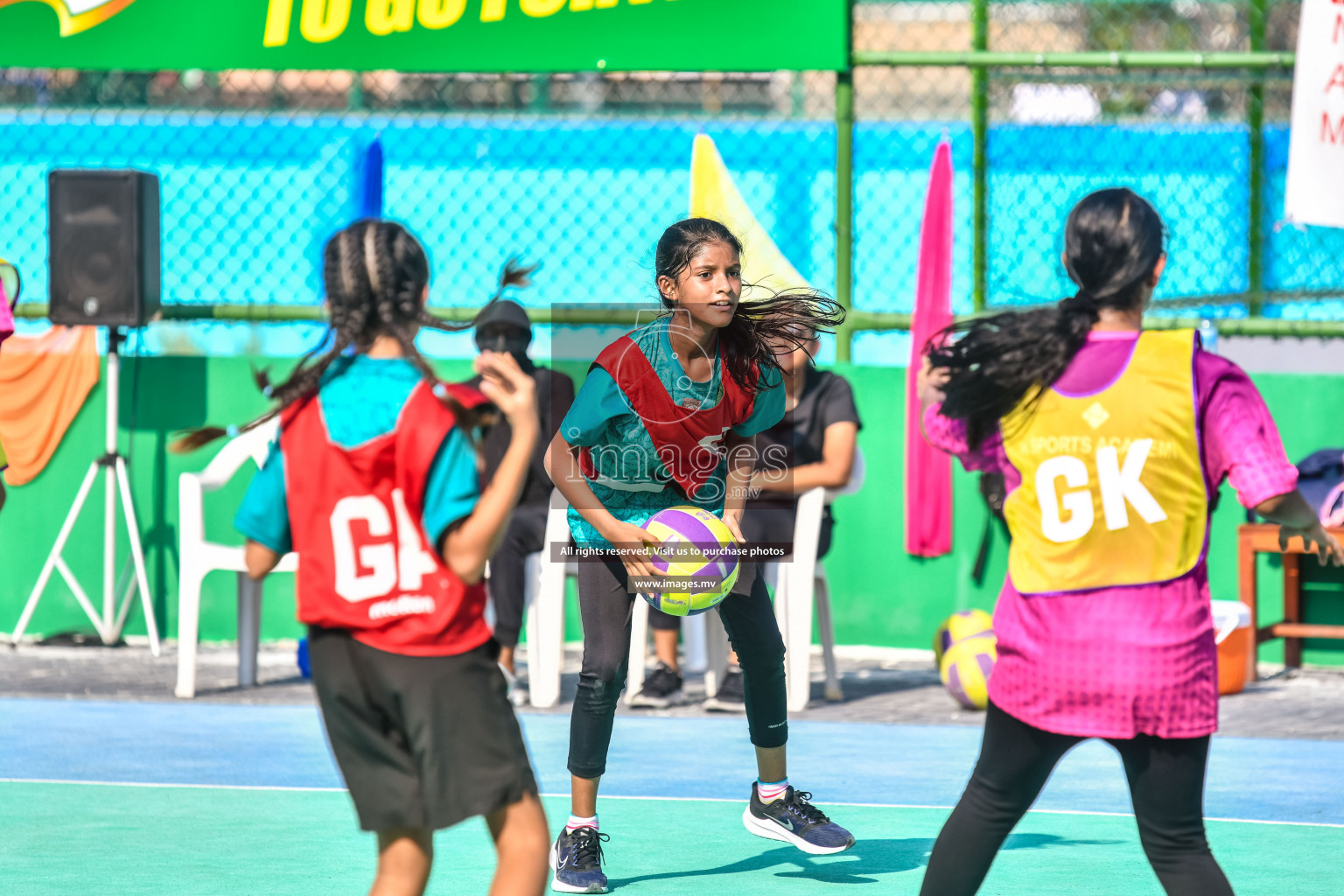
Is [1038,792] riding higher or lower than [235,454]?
lower

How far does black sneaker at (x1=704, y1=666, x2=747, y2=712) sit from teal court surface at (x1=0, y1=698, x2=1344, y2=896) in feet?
0.61

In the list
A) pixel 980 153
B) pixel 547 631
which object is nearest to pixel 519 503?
pixel 547 631

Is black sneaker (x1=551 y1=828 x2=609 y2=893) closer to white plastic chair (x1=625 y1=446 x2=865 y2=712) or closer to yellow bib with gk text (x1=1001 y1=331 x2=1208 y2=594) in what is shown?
yellow bib with gk text (x1=1001 y1=331 x2=1208 y2=594)

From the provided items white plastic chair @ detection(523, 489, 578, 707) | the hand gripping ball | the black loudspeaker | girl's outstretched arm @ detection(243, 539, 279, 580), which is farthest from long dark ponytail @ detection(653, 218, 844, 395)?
the black loudspeaker

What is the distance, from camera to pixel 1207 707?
3.39m

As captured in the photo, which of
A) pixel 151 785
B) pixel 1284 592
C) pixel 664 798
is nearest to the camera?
pixel 664 798

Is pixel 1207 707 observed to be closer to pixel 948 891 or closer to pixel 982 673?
pixel 948 891

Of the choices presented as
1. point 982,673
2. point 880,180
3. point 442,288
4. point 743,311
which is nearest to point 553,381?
point 982,673

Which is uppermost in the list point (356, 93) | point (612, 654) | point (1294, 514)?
point (356, 93)

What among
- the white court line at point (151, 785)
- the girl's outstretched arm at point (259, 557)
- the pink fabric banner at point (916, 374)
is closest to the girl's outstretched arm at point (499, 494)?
the girl's outstretched arm at point (259, 557)

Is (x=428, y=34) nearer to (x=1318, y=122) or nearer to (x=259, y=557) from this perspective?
(x=1318, y=122)

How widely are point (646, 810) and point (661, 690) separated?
2116mm

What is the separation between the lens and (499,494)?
3.25 m

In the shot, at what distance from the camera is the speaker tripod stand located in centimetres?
911
